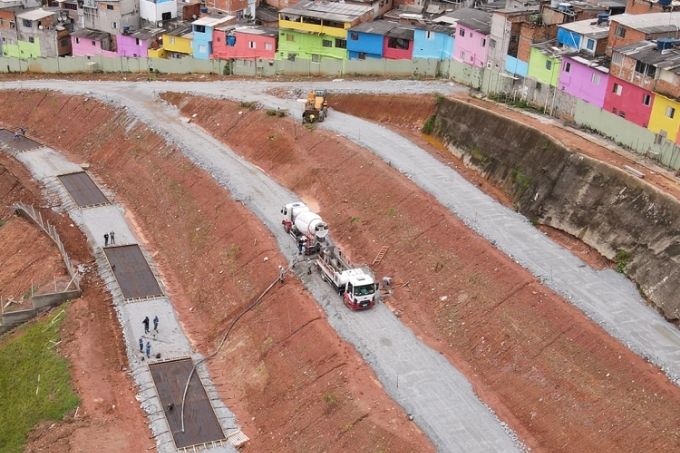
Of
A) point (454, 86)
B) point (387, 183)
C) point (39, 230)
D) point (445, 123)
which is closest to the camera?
point (387, 183)

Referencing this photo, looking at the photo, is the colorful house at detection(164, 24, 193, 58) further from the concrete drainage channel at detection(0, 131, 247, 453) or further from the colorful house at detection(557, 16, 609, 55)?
the colorful house at detection(557, 16, 609, 55)

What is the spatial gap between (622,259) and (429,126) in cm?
1935

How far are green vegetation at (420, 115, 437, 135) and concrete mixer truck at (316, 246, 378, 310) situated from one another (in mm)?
16819

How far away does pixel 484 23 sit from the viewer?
196 feet

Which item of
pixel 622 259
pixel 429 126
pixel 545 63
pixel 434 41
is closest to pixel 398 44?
pixel 434 41

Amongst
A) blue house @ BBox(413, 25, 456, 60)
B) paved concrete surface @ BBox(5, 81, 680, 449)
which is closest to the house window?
blue house @ BBox(413, 25, 456, 60)

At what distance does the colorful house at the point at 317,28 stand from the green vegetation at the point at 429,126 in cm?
1853

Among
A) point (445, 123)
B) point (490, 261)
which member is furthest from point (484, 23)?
point (490, 261)

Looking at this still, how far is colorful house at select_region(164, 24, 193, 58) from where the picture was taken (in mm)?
75562

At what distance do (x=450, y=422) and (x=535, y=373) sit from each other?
15.0 ft

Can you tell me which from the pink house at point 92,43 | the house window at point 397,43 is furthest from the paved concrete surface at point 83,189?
the house window at point 397,43

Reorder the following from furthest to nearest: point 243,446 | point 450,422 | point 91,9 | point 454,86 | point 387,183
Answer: point 91,9, point 454,86, point 387,183, point 243,446, point 450,422

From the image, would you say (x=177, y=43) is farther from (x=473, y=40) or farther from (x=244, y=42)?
(x=473, y=40)

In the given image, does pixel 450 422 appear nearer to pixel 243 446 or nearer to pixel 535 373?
pixel 535 373
